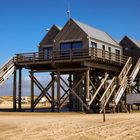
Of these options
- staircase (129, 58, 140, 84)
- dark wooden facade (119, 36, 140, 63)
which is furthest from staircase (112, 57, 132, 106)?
dark wooden facade (119, 36, 140, 63)

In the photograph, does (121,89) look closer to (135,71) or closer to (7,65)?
(135,71)

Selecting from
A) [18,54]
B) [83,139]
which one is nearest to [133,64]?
[18,54]

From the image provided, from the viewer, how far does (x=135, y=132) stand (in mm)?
18234

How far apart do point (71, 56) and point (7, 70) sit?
6.70 m

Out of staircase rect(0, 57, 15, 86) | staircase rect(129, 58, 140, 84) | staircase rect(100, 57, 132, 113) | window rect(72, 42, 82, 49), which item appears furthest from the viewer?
staircase rect(129, 58, 140, 84)

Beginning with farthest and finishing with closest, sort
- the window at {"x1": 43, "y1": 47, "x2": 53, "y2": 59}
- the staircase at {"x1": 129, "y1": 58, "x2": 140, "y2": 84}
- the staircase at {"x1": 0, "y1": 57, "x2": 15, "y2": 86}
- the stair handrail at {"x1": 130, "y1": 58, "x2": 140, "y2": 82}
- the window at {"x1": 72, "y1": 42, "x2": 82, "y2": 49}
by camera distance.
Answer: the stair handrail at {"x1": 130, "y1": 58, "x2": 140, "y2": 82} → the staircase at {"x1": 129, "y1": 58, "x2": 140, "y2": 84} → the window at {"x1": 43, "y1": 47, "x2": 53, "y2": 59} → the window at {"x1": 72, "y1": 42, "x2": 82, "y2": 49} → the staircase at {"x1": 0, "y1": 57, "x2": 15, "y2": 86}

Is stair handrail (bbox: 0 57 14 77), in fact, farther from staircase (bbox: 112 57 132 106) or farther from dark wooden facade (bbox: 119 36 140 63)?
dark wooden facade (bbox: 119 36 140 63)

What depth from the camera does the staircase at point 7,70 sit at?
38.5 meters

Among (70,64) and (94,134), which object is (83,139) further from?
(70,64)

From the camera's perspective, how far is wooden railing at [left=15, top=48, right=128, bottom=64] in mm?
37438

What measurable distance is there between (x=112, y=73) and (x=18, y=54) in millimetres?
11213

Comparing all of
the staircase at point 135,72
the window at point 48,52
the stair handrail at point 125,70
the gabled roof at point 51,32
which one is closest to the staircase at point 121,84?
the stair handrail at point 125,70

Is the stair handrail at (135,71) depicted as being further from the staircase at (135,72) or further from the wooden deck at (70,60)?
the wooden deck at (70,60)

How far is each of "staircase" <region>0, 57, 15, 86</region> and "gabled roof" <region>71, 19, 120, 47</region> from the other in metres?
7.69
